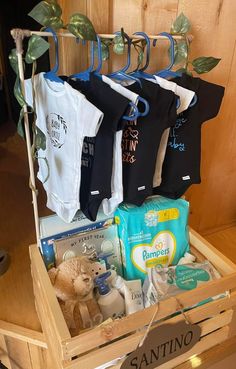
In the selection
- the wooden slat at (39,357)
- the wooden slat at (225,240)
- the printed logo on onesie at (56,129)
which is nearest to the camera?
the printed logo on onesie at (56,129)

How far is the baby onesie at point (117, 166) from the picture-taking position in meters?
0.73

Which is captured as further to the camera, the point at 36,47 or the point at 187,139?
the point at 187,139

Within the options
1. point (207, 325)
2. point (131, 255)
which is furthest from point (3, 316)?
point (207, 325)

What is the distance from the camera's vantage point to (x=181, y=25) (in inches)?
36.9

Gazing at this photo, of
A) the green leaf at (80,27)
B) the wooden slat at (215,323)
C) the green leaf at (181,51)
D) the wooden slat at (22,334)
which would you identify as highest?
the green leaf at (80,27)

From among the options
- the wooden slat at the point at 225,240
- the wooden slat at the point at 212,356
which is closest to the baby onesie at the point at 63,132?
the wooden slat at the point at 212,356

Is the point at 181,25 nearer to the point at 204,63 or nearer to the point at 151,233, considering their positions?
the point at 204,63

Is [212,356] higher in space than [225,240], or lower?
lower

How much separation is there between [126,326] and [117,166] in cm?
41

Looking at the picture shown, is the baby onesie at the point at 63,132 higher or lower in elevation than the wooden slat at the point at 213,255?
higher

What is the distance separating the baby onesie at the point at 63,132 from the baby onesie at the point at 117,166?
0.31ft

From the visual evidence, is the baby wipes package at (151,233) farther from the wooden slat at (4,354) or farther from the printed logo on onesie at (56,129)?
the wooden slat at (4,354)

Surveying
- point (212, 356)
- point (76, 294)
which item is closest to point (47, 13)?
point (76, 294)

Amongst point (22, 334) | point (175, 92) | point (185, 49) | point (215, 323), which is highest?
point (185, 49)
